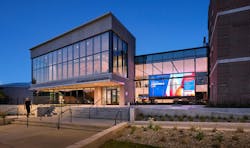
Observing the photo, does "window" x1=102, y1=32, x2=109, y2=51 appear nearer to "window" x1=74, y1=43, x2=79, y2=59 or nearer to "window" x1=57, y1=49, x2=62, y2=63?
"window" x1=74, y1=43, x2=79, y2=59

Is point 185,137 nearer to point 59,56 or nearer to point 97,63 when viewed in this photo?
point 97,63

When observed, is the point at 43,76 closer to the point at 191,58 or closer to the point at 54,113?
the point at 54,113

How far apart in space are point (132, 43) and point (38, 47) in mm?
18921

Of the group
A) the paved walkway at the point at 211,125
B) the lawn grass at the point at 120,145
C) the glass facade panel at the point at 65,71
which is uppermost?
the glass facade panel at the point at 65,71

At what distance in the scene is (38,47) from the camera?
1410 inches

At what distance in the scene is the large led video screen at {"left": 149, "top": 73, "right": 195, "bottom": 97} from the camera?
27.8 metres

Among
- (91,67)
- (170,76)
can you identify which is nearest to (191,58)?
(170,76)

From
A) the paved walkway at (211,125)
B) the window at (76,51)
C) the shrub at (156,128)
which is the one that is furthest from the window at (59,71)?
the shrub at (156,128)

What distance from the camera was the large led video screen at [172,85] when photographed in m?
27.8

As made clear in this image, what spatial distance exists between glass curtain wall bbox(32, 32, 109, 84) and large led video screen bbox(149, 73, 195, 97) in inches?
399

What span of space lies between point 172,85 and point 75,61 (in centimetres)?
1549

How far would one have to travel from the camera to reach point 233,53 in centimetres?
1546

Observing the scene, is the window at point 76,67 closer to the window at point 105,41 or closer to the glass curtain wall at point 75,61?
the glass curtain wall at point 75,61

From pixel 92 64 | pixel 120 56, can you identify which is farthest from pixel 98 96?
pixel 120 56
